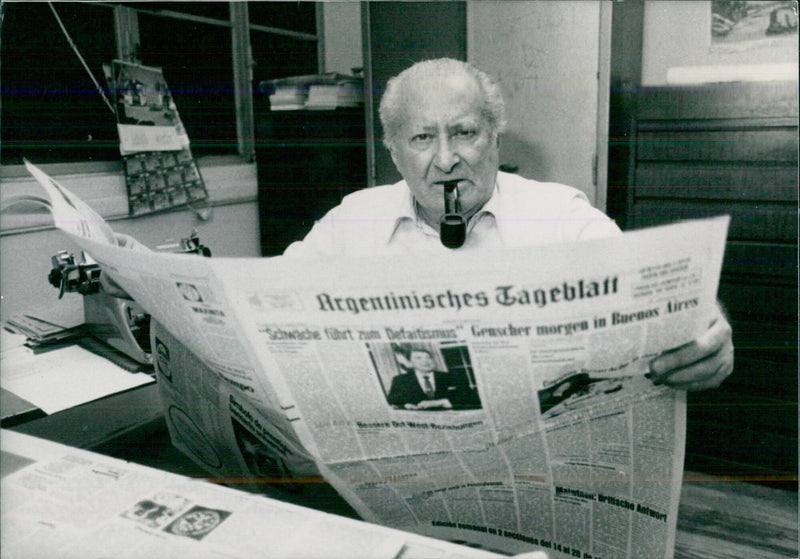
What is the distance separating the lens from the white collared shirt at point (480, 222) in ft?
3.74

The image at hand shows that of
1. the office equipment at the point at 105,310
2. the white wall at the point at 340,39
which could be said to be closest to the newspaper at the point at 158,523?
the office equipment at the point at 105,310

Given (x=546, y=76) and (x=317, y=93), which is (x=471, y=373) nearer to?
(x=546, y=76)

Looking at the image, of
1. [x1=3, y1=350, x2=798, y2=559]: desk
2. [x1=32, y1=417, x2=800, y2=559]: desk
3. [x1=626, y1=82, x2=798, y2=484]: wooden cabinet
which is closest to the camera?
[x1=3, y1=350, x2=798, y2=559]: desk

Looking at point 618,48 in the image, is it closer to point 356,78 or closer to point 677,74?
point 677,74

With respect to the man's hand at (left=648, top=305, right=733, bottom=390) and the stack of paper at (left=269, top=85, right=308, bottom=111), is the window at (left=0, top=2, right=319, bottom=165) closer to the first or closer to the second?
the stack of paper at (left=269, top=85, right=308, bottom=111)

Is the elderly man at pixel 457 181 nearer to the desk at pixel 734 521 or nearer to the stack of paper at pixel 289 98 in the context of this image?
the desk at pixel 734 521

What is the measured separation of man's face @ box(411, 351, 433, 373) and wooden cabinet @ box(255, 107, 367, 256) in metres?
2.38

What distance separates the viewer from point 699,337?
530 millimetres

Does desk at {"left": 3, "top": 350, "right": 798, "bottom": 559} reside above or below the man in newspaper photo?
below

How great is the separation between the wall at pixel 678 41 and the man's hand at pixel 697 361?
1776 mm

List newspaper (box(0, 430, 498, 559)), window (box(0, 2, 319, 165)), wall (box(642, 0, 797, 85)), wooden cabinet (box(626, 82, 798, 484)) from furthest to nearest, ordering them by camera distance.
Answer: window (box(0, 2, 319, 165)), wall (box(642, 0, 797, 85)), wooden cabinet (box(626, 82, 798, 484)), newspaper (box(0, 430, 498, 559))

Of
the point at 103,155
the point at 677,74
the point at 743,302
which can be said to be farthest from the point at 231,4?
the point at 743,302

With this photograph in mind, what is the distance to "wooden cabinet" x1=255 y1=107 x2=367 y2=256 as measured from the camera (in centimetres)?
279

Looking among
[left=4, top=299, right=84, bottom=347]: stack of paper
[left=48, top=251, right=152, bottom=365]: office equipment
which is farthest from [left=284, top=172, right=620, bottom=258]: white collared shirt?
[left=4, top=299, right=84, bottom=347]: stack of paper
